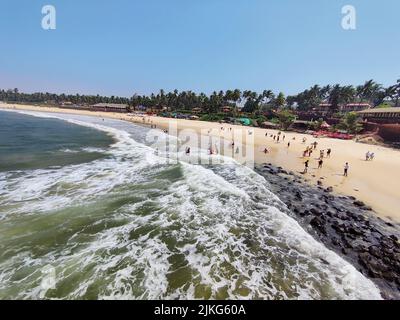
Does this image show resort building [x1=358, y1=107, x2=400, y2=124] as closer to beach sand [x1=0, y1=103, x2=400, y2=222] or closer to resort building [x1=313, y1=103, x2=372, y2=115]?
beach sand [x1=0, y1=103, x2=400, y2=222]

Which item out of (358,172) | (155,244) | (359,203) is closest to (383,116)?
(358,172)

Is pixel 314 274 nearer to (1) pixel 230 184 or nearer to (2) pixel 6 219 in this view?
(1) pixel 230 184

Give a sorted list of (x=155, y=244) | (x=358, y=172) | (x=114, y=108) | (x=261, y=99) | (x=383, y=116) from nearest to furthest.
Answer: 1. (x=155, y=244)
2. (x=358, y=172)
3. (x=383, y=116)
4. (x=261, y=99)
5. (x=114, y=108)

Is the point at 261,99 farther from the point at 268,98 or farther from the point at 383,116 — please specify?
the point at 383,116

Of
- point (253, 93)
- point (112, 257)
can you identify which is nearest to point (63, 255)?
point (112, 257)

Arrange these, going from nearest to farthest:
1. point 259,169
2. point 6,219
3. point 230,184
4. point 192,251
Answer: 1. point 192,251
2. point 6,219
3. point 230,184
4. point 259,169

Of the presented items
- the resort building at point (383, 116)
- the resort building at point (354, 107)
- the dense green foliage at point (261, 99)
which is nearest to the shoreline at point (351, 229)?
the resort building at point (383, 116)
